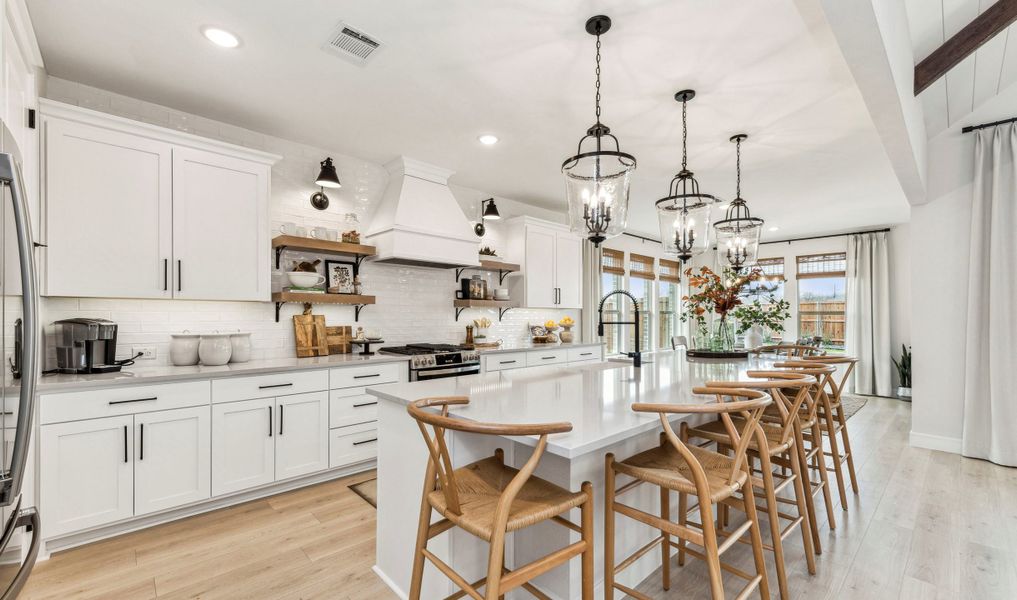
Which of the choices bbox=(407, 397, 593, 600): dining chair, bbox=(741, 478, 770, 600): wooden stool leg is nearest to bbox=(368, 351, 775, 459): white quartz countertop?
bbox=(407, 397, 593, 600): dining chair

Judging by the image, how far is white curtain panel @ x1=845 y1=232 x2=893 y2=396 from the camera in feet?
22.5

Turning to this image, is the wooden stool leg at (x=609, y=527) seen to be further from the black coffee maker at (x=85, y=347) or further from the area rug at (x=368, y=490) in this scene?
the black coffee maker at (x=85, y=347)

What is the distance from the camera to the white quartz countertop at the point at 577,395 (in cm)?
142

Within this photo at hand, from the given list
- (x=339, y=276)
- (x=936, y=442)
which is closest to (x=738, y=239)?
(x=936, y=442)

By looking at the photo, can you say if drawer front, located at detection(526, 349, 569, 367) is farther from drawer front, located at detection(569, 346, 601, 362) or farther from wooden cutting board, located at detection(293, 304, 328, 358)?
wooden cutting board, located at detection(293, 304, 328, 358)

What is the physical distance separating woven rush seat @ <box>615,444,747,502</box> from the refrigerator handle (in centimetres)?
168

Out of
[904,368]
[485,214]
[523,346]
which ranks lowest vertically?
[904,368]

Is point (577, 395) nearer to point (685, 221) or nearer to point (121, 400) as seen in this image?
point (685, 221)

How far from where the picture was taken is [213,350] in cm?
305

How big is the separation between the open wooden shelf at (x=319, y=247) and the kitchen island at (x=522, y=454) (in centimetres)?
193

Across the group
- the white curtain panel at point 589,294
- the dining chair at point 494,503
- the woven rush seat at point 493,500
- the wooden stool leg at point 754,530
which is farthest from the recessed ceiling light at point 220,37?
the white curtain panel at point 589,294

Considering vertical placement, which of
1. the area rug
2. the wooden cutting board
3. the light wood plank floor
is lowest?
the area rug

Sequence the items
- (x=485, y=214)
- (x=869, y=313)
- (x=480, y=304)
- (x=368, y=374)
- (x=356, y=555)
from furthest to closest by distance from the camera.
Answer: (x=869, y=313)
(x=485, y=214)
(x=480, y=304)
(x=368, y=374)
(x=356, y=555)

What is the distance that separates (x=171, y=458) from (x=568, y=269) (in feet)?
14.6
